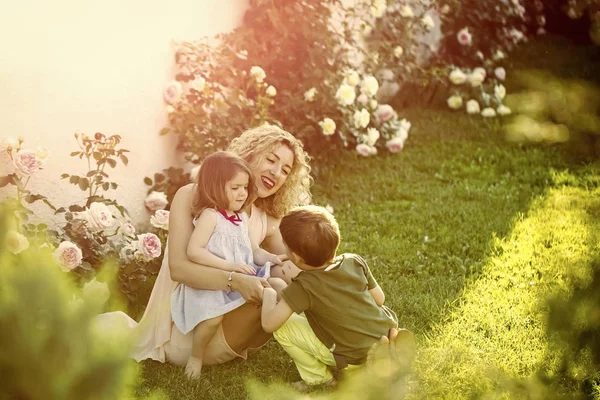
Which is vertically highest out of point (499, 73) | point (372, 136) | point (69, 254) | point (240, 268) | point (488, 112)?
point (69, 254)

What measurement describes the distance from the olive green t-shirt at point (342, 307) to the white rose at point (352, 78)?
9.84ft

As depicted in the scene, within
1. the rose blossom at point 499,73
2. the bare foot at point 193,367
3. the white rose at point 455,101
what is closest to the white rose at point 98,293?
the bare foot at point 193,367

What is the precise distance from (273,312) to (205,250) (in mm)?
406

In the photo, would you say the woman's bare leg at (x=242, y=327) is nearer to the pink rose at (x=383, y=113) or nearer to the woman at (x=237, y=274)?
the woman at (x=237, y=274)

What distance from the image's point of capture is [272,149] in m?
3.33

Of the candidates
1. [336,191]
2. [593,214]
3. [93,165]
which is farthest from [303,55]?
[593,214]

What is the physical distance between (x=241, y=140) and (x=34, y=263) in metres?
2.80

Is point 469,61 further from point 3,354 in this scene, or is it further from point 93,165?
point 3,354

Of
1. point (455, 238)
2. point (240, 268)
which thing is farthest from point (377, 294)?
point (455, 238)

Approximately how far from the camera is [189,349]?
10.3 ft

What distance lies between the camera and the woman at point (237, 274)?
117 inches

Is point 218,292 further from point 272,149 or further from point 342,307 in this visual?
point 272,149

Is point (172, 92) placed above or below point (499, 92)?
above

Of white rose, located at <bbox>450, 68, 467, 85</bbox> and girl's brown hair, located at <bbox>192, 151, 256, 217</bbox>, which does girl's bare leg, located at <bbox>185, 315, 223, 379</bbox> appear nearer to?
girl's brown hair, located at <bbox>192, 151, 256, 217</bbox>
